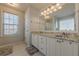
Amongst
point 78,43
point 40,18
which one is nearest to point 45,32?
point 40,18

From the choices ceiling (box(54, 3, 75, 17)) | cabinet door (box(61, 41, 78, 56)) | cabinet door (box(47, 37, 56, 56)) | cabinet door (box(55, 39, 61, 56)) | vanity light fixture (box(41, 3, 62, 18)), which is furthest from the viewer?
vanity light fixture (box(41, 3, 62, 18))

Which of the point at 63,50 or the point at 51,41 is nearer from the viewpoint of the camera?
the point at 63,50

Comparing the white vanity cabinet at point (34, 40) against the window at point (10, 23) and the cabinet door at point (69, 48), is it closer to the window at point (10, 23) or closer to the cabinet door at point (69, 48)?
the window at point (10, 23)

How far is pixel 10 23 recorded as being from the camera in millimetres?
1891

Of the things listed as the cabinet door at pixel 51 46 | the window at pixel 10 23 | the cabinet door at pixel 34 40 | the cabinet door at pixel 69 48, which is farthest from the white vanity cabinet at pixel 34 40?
the cabinet door at pixel 69 48

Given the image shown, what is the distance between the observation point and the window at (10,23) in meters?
1.84

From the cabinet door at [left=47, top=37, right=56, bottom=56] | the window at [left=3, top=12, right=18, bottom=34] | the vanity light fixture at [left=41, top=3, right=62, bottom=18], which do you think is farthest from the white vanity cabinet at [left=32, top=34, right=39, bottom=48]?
the window at [left=3, top=12, right=18, bottom=34]

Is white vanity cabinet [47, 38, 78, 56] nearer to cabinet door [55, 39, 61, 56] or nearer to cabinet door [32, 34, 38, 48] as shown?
cabinet door [55, 39, 61, 56]

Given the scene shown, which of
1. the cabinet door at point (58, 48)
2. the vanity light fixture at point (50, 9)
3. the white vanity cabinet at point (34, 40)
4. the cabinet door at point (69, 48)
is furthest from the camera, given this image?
the white vanity cabinet at point (34, 40)

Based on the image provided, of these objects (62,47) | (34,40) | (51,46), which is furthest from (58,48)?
(34,40)

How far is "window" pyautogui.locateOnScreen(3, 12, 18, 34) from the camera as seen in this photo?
1843 mm

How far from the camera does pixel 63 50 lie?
1.54 metres

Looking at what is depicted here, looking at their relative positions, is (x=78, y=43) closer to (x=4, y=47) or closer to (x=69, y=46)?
(x=69, y=46)

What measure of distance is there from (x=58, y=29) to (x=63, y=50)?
2.31 ft
